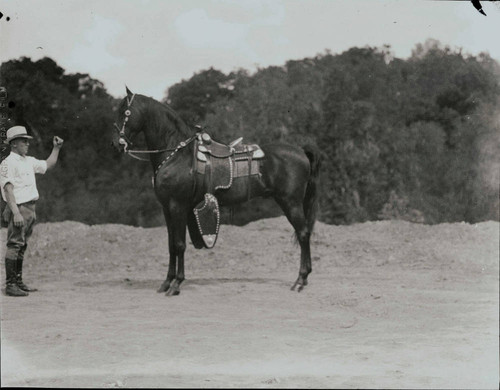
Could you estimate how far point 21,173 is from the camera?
6.66 meters

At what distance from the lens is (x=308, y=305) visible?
7641mm

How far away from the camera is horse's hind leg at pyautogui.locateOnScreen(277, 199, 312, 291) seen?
846 centimetres

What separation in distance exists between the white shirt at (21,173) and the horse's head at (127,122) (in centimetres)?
95

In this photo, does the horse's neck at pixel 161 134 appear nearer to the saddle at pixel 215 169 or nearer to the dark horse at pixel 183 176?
the dark horse at pixel 183 176

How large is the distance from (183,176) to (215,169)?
41 centimetres

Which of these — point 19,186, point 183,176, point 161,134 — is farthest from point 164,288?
point 19,186

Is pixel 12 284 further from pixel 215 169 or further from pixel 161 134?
pixel 215 169

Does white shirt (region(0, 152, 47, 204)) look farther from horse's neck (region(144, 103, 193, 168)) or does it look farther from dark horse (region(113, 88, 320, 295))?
horse's neck (region(144, 103, 193, 168))

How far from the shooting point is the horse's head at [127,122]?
7484 millimetres

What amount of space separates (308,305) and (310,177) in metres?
1.77

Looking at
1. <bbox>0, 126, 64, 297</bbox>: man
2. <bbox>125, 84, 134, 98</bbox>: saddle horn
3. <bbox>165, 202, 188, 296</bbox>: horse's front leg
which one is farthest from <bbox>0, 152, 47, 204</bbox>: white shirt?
<bbox>165, 202, 188, 296</bbox>: horse's front leg

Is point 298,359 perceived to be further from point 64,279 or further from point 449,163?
point 449,163

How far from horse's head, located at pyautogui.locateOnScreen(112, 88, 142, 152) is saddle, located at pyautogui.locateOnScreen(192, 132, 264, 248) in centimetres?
76

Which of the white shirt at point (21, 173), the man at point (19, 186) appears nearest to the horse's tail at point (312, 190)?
the man at point (19, 186)
